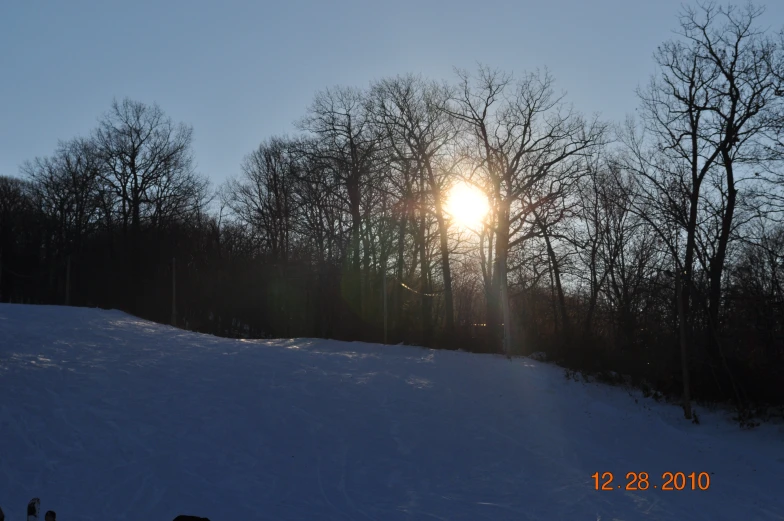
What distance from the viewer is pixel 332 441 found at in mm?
13500

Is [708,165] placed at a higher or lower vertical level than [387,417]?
higher

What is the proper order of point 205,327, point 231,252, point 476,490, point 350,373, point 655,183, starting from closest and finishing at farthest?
point 476,490, point 350,373, point 655,183, point 205,327, point 231,252

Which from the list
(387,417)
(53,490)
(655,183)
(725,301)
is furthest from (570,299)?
(53,490)

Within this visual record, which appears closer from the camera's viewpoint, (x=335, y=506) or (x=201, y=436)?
(x=335, y=506)

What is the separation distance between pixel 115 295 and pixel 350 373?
1321 inches

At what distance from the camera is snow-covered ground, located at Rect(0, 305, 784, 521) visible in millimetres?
Answer: 10609

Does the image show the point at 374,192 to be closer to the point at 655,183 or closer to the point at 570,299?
the point at 570,299

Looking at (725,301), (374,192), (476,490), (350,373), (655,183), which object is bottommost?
(476,490)

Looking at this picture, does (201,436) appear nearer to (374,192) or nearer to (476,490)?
(476,490)

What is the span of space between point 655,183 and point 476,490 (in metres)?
15.3

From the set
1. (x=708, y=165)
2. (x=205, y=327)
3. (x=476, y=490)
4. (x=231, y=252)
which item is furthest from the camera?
(x=231, y=252)

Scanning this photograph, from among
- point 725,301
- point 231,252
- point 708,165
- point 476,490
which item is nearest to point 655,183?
point 708,165

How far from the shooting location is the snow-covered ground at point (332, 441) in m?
10.6

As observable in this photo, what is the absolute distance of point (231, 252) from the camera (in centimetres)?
5231
